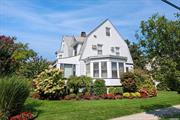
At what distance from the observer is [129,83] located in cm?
2827

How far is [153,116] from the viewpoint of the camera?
15453 millimetres

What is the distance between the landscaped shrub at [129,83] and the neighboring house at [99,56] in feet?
13.8

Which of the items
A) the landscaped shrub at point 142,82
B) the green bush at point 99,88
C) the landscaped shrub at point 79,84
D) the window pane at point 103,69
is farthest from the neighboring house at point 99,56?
the landscaped shrub at point 79,84

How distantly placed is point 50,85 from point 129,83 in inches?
300

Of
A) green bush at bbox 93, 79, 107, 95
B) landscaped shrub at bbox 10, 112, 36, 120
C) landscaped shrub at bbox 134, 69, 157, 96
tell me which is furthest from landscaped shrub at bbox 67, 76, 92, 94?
landscaped shrub at bbox 10, 112, 36, 120

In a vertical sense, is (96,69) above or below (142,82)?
above

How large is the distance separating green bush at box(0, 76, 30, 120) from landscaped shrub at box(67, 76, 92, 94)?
466 inches

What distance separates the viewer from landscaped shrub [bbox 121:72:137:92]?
1112 inches

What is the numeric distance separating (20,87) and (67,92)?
11.5 m

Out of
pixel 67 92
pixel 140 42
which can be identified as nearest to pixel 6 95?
pixel 140 42

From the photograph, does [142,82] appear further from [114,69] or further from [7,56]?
[7,56]

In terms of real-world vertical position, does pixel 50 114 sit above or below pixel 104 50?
below

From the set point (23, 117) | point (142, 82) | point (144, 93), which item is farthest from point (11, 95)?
point (142, 82)

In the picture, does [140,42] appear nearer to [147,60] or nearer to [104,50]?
[147,60]
